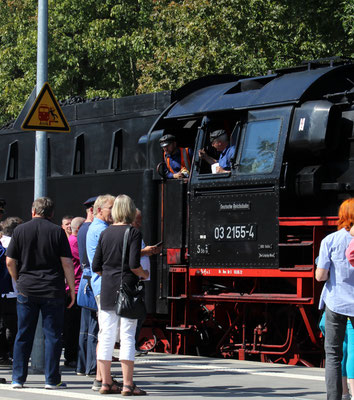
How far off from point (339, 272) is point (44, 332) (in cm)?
314

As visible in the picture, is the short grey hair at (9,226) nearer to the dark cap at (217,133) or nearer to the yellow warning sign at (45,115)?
the yellow warning sign at (45,115)

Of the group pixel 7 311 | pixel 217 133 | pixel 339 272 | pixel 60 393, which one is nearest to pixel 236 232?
pixel 217 133

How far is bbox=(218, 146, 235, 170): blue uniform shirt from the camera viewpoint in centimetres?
1105

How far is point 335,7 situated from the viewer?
2245cm

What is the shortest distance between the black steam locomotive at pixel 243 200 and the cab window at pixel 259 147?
0.01 meters

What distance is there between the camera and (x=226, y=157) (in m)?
11.1

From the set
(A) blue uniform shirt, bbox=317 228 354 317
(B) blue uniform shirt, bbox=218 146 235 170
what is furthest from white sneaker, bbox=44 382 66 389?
(B) blue uniform shirt, bbox=218 146 235 170

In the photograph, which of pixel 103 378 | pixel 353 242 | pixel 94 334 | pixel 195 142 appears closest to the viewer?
pixel 353 242

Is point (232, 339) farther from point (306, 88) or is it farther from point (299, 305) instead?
point (306, 88)

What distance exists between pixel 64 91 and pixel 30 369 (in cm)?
2331

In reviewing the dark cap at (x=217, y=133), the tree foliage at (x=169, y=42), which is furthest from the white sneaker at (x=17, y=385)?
the tree foliage at (x=169, y=42)

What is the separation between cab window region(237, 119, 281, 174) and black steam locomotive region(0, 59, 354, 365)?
1 cm

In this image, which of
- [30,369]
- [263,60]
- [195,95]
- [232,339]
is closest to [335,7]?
[263,60]

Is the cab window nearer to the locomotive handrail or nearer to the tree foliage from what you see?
the locomotive handrail
